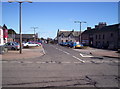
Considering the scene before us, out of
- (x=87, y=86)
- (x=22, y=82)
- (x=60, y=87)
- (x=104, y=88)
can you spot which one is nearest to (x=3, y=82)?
(x=22, y=82)

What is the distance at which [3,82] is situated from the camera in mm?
7137

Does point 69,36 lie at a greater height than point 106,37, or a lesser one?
greater

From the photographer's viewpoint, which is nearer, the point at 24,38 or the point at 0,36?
the point at 0,36

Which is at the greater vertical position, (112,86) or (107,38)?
(107,38)

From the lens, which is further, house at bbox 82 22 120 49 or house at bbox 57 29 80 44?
house at bbox 57 29 80 44

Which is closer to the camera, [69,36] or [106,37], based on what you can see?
A: [106,37]

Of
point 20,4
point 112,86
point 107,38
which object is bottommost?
point 112,86

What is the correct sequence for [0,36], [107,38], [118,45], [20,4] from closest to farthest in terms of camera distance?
[20,4] → [0,36] → [118,45] → [107,38]

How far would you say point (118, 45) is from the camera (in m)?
42.4

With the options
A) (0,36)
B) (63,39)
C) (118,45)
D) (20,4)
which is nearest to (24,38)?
(63,39)

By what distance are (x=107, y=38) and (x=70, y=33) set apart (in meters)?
44.8

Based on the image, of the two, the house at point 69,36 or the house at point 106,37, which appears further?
the house at point 69,36

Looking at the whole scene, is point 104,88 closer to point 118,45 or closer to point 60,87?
point 60,87

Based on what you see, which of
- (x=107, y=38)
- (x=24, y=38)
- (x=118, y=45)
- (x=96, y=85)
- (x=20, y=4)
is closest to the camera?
(x=96, y=85)
